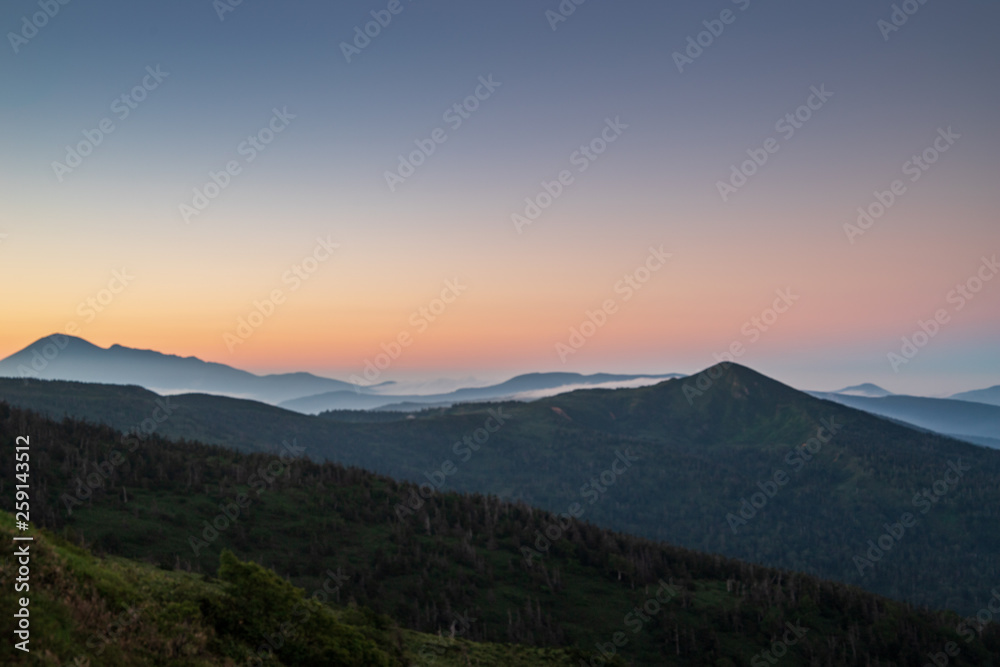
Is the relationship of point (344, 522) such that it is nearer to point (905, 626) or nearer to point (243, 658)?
point (243, 658)

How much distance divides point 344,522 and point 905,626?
5948cm

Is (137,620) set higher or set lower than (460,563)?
higher

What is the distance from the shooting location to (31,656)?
37.3 feet

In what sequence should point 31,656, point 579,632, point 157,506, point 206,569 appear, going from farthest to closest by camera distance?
point 157,506
point 579,632
point 206,569
point 31,656

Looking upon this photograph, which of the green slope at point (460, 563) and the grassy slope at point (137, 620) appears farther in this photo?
the green slope at point (460, 563)

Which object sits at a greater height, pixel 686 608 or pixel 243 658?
pixel 243 658

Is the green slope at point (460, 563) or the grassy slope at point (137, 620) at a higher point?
the grassy slope at point (137, 620)

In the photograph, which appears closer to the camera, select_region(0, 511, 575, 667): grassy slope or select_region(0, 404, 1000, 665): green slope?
select_region(0, 511, 575, 667): grassy slope

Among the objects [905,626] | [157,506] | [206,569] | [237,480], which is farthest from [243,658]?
[905,626]

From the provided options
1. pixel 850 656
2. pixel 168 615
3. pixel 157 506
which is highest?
pixel 168 615

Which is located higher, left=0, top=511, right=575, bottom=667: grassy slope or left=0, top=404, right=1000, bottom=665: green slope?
left=0, top=511, right=575, bottom=667: grassy slope

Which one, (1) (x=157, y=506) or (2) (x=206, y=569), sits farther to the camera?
(1) (x=157, y=506)

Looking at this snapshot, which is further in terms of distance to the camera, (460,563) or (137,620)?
(460,563)

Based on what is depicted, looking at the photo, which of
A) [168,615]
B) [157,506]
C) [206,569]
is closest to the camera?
[168,615]
